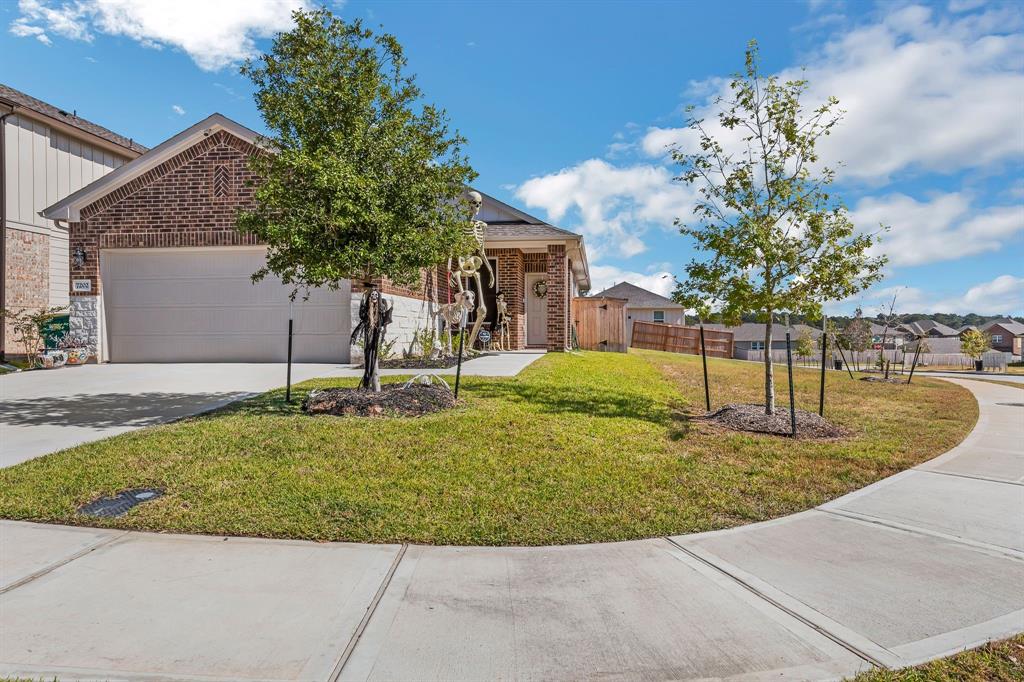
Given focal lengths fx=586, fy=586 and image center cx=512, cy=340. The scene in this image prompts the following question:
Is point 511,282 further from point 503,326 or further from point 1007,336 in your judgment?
point 1007,336

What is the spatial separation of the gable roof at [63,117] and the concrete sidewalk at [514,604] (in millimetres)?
15847

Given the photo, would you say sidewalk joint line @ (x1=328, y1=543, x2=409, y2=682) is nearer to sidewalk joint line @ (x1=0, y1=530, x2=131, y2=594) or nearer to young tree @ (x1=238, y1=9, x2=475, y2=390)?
sidewalk joint line @ (x1=0, y1=530, x2=131, y2=594)

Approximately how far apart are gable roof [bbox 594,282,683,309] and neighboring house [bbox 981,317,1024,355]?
42.0 m

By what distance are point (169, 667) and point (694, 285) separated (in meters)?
7.05

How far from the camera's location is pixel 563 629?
271cm

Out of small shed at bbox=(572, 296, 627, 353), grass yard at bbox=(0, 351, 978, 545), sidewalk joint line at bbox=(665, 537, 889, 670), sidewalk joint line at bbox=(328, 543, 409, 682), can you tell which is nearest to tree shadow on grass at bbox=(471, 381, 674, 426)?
grass yard at bbox=(0, 351, 978, 545)

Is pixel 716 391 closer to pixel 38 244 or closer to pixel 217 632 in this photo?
pixel 217 632

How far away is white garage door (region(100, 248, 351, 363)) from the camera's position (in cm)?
1317

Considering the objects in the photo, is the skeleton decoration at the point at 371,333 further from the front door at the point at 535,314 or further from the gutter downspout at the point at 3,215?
the gutter downspout at the point at 3,215

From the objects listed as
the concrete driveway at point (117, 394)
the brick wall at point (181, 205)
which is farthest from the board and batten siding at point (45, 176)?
the concrete driveway at point (117, 394)

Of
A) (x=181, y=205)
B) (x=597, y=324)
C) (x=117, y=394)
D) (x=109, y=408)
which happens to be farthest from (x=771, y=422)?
(x=597, y=324)

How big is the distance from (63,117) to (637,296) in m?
35.5

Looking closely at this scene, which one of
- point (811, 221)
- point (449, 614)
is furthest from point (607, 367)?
point (449, 614)

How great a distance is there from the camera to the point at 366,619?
2777mm
